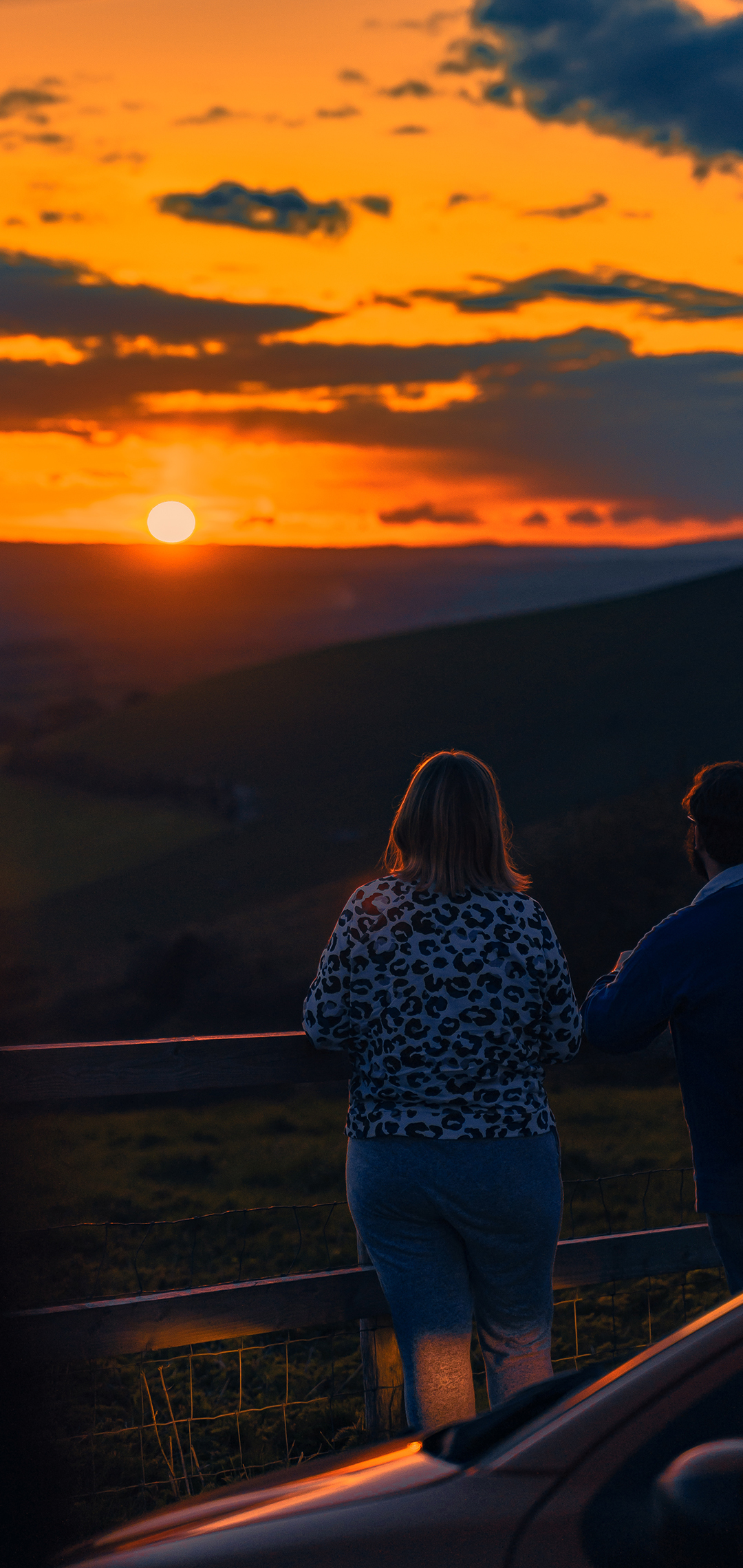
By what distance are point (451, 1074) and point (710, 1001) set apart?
25.8 inches

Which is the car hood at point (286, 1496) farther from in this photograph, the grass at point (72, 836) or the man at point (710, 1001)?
the grass at point (72, 836)

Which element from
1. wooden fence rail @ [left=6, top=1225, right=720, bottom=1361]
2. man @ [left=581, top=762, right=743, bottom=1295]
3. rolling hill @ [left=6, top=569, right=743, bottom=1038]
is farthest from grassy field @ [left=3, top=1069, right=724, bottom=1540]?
rolling hill @ [left=6, top=569, right=743, bottom=1038]

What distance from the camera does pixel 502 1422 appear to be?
7.04 ft

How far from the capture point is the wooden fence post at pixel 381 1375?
3.89m

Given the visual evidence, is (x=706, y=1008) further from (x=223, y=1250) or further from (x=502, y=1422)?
(x=223, y=1250)

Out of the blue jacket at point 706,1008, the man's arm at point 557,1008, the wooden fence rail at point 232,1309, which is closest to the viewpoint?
the blue jacket at point 706,1008

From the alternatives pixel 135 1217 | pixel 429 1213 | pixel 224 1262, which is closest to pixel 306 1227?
pixel 224 1262

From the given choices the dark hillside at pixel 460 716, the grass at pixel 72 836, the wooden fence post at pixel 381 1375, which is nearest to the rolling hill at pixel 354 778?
the dark hillside at pixel 460 716

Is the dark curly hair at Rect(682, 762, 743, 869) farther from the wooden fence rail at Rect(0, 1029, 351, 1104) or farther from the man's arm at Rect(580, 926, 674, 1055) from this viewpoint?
the wooden fence rail at Rect(0, 1029, 351, 1104)

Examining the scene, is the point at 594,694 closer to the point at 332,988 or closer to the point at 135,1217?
the point at 135,1217

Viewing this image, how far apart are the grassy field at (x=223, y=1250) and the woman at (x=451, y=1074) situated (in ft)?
1.29

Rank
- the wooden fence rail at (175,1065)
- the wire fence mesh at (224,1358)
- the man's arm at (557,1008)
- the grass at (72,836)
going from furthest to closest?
the grass at (72,836)
the wire fence mesh at (224,1358)
the wooden fence rail at (175,1065)
the man's arm at (557,1008)

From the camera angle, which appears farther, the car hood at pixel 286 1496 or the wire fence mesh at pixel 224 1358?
the wire fence mesh at pixel 224 1358

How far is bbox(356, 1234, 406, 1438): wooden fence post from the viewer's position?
12.8 ft
